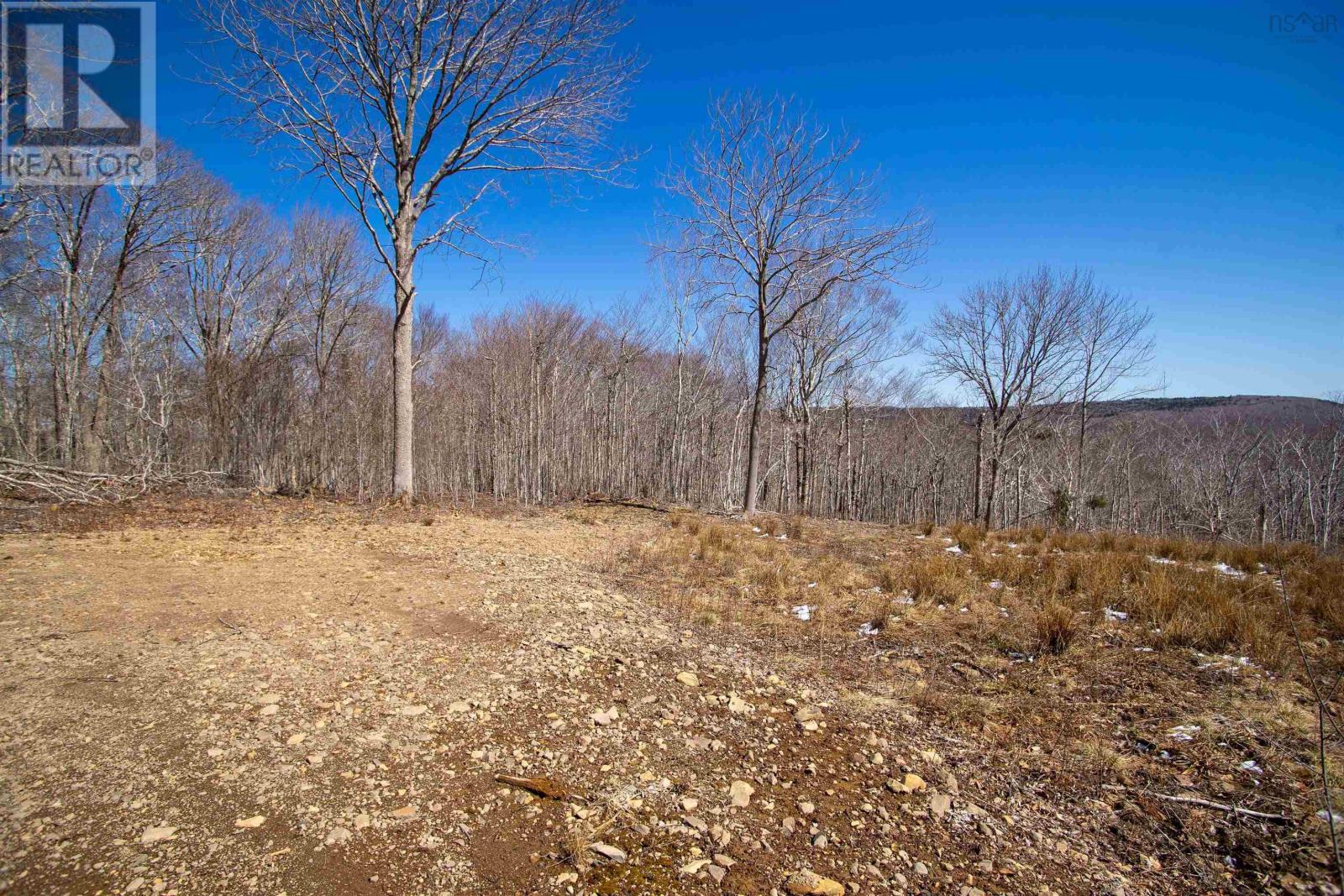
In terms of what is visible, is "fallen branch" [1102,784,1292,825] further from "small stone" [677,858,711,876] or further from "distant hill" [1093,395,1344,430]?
"distant hill" [1093,395,1344,430]

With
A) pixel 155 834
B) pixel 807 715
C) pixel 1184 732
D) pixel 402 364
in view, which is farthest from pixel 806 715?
Answer: pixel 402 364

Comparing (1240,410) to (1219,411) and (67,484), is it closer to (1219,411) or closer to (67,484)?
(1219,411)

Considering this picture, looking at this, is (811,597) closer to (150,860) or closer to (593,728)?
(593,728)

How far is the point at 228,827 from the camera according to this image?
2.04 m

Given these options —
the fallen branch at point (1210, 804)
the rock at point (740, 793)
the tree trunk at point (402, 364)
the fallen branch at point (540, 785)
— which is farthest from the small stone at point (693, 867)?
the tree trunk at point (402, 364)

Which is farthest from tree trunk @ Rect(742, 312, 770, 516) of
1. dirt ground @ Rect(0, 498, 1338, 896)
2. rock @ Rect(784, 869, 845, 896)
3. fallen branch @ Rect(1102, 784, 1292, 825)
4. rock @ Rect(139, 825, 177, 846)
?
rock @ Rect(139, 825, 177, 846)

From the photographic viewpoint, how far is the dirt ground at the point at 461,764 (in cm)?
197

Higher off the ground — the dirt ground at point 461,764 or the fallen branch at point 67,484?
the fallen branch at point 67,484

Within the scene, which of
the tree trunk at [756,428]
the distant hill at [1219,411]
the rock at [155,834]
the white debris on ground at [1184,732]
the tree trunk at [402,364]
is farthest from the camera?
the distant hill at [1219,411]

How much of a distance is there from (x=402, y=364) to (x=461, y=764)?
7.81m

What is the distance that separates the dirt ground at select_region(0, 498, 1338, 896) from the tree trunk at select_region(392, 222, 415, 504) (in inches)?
176

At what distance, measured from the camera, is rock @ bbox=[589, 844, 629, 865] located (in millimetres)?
2070

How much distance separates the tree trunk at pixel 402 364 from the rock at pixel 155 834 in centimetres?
723

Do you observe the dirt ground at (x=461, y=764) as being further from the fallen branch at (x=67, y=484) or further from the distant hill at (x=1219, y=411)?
the distant hill at (x=1219, y=411)
